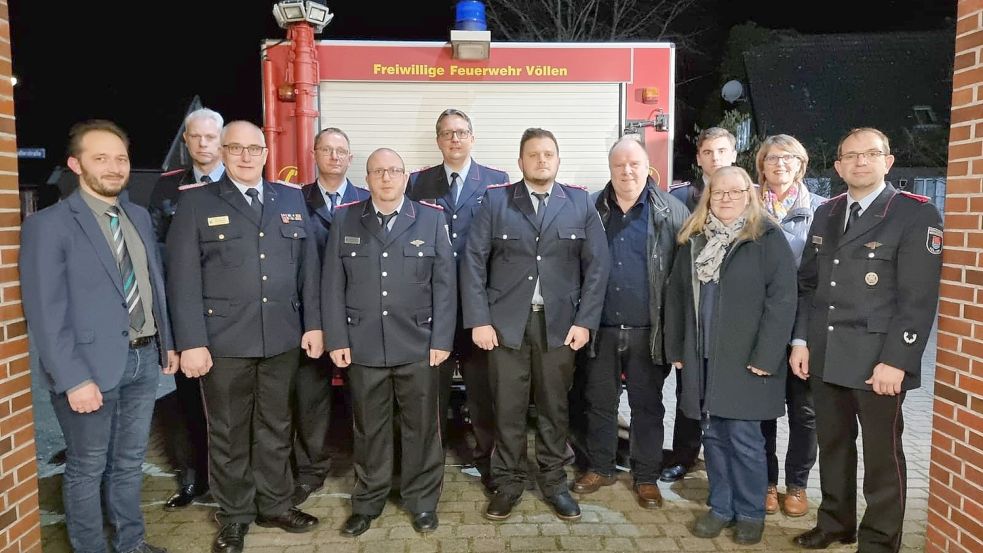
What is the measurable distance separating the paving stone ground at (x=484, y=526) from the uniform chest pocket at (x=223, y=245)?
4.66 feet

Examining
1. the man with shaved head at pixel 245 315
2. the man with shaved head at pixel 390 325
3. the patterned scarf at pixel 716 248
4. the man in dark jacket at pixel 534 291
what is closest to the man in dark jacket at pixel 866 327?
the patterned scarf at pixel 716 248

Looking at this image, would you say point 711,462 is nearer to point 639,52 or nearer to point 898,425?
point 898,425

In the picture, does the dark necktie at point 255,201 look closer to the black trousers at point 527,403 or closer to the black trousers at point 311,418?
the black trousers at point 311,418

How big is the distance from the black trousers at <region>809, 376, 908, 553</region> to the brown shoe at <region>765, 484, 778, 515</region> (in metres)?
0.34

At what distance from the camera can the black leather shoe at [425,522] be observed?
135 inches

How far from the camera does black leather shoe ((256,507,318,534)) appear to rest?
11.2 feet

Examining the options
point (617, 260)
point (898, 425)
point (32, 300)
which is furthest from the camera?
point (617, 260)

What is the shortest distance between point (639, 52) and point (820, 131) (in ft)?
63.1

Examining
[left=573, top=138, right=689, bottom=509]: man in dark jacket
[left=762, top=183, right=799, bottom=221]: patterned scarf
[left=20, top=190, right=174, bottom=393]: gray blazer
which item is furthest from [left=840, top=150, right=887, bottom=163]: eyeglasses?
[left=20, top=190, right=174, bottom=393]: gray blazer

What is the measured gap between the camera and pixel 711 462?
3.39 m

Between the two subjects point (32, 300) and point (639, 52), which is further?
point (639, 52)

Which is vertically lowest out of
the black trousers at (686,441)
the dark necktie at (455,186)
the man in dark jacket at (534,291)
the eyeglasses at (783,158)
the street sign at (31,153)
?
the black trousers at (686,441)

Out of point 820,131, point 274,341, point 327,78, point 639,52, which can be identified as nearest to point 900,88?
point 820,131

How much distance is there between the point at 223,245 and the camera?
124 inches
